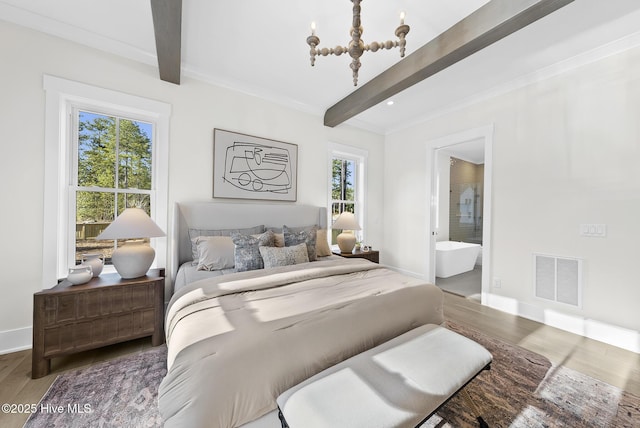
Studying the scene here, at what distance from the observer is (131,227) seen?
2.04 metres

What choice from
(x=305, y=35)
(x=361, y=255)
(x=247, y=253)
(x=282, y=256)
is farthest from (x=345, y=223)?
(x=305, y=35)

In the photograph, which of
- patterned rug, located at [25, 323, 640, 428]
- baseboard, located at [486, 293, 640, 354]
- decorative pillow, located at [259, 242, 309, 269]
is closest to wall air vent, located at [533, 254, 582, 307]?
baseboard, located at [486, 293, 640, 354]

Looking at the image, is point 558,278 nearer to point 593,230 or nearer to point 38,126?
point 593,230

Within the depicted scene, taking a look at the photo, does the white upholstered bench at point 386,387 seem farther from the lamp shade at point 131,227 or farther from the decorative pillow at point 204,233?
the decorative pillow at point 204,233

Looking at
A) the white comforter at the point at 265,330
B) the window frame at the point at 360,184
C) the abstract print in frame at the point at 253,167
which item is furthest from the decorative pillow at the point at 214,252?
the window frame at the point at 360,184

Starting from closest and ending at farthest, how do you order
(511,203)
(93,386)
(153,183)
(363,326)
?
(363,326) < (93,386) < (153,183) < (511,203)

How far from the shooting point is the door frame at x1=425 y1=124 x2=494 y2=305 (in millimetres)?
3162

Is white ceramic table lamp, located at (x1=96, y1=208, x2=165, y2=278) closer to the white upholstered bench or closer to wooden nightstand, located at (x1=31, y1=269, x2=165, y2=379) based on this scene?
wooden nightstand, located at (x1=31, y1=269, x2=165, y2=379)

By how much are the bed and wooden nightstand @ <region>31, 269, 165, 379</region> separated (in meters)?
0.32

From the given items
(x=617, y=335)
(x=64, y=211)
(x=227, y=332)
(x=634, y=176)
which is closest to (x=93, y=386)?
(x=227, y=332)

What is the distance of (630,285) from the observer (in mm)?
2215

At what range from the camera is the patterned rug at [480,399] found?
1.39 meters

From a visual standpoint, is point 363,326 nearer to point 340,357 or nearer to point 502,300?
point 340,357

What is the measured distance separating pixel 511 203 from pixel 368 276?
7.31ft
